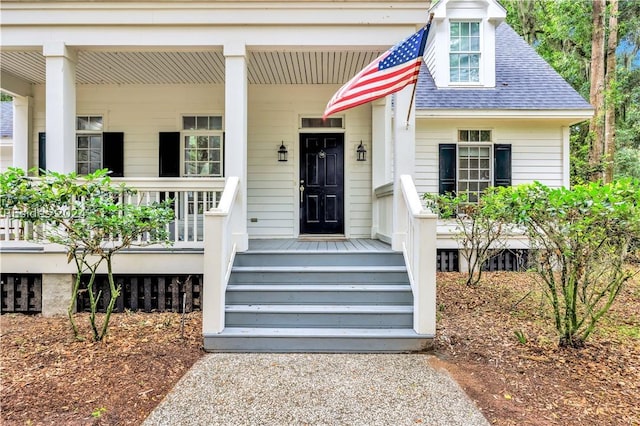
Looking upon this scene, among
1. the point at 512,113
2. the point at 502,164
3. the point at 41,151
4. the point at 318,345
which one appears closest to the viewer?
the point at 318,345

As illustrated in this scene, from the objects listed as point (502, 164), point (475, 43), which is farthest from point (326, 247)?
point (475, 43)

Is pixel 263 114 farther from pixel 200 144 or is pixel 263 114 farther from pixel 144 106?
pixel 144 106

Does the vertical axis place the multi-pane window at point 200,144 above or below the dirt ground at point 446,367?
above

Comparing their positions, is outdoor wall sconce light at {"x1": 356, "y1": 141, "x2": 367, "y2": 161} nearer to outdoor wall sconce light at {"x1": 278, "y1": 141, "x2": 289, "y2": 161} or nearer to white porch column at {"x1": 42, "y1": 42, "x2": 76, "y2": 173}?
outdoor wall sconce light at {"x1": 278, "y1": 141, "x2": 289, "y2": 161}

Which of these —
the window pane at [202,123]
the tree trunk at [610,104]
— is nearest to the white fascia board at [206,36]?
the window pane at [202,123]

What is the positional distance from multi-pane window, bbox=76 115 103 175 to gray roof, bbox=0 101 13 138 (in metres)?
3.25

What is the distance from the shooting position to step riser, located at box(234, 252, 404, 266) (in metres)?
4.26

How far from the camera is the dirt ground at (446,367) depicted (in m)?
2.46

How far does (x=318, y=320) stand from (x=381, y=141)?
380 cm

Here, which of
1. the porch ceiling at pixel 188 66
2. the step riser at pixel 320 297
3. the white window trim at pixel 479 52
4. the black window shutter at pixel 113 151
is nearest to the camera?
the step riser at pixel 320 297

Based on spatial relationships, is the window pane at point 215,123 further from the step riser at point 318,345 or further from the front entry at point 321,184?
the step riser at point 318,345

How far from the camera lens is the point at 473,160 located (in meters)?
7.39

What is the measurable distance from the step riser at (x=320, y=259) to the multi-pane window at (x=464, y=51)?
17.4 feet

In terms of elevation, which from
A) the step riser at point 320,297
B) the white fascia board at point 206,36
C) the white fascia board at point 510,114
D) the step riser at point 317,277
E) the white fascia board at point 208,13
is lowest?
the step riser at point 320,297
